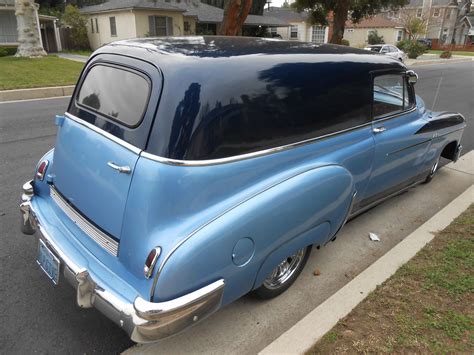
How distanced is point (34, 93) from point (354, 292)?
10.2 m

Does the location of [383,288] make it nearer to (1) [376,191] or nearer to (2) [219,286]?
(1) [376,191]

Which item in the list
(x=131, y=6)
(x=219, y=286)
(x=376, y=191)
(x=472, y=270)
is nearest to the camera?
(x=219, y=286)

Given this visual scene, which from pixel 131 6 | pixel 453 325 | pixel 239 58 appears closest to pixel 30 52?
pixel 131 6

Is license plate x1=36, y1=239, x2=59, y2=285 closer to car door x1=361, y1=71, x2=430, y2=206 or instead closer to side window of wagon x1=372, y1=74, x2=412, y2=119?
car door x1=361, y1=71, x2=430, y2=206

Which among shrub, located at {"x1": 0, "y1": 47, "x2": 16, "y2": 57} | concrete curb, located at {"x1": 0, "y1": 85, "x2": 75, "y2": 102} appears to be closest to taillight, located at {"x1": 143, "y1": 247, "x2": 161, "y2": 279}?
concrete curb, located at {"x1": 0, "y1": 85, "x2": 75, "y2": 102}

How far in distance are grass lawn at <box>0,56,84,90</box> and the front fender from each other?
10.6m

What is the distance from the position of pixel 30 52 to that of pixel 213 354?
1915 cm

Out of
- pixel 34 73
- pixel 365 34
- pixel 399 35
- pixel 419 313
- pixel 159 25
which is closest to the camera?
pixel 419 313

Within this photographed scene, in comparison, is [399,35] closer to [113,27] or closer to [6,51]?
[113,27]

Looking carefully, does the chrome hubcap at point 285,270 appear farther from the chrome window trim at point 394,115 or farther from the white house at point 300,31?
the white house at point 300,31

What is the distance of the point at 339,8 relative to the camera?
20.2 m

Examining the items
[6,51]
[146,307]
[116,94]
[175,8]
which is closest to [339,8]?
[175,8]

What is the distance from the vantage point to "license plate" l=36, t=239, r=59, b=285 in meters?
2.31

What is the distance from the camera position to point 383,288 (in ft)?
9.07
